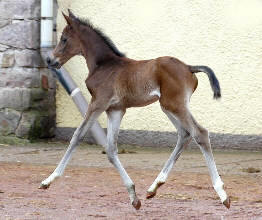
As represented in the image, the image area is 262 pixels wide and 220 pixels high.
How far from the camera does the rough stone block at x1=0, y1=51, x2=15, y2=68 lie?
1024cm

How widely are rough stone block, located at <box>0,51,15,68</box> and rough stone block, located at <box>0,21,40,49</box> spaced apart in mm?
133

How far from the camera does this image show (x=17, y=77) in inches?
402

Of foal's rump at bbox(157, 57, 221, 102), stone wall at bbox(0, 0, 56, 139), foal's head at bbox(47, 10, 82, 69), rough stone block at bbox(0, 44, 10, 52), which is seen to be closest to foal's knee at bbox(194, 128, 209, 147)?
foal's rump at bbox(157, 57, 221, 102)

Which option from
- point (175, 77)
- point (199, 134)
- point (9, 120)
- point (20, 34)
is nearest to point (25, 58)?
point (20, 34)

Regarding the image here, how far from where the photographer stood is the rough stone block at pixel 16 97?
10.1 meters

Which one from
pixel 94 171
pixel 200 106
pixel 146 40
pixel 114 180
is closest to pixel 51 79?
pixel 146 40

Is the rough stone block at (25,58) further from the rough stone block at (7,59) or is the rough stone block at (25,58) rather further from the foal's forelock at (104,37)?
the foal's forelock at (104,37)

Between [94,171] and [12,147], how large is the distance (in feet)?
7.71

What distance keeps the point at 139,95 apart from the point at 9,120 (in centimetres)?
460

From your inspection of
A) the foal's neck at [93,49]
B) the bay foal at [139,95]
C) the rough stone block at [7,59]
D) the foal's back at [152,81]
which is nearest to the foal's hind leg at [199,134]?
the bay foal at [139,95]

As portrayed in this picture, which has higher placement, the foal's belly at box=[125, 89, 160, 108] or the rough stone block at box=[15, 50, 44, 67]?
the foal's belly at box=[125, 89, 160, 108]

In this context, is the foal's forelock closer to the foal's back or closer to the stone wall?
the foal's back

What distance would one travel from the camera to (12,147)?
9867 millimetres

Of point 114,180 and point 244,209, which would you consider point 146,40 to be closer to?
point 114,180
